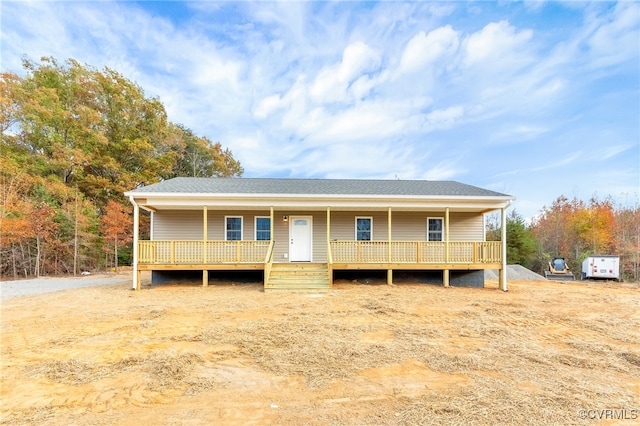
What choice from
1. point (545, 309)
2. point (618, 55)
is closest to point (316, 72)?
point (618, 55)

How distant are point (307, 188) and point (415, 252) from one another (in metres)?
4.92

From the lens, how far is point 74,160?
64.9ft

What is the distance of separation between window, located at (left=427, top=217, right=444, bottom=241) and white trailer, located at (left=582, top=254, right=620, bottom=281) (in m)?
9.70

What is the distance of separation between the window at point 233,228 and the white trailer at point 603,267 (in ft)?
59.7

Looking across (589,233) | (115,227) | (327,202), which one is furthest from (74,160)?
(589,233)

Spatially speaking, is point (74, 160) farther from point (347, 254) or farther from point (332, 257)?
point (347, 254)

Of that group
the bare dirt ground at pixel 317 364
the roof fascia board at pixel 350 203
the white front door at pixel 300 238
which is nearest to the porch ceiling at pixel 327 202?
the roof fascia board at pixel 350 203

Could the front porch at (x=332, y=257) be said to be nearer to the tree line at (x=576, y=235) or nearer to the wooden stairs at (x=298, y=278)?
the wooden stairs at (x=298, y=278)

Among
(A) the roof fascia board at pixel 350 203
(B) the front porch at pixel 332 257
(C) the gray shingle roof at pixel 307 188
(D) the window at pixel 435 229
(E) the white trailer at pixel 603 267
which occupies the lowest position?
(E) the white trailer at pixel 603 267

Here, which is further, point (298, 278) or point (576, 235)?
point (576, 235)

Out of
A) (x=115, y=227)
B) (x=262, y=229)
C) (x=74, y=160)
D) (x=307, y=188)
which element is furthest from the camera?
(x=74, y=160)

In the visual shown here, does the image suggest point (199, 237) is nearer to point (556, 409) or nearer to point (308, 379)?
point (308, 379)

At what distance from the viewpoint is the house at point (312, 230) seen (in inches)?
418

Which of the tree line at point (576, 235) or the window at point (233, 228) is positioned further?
the tree line at point (576, 235)
